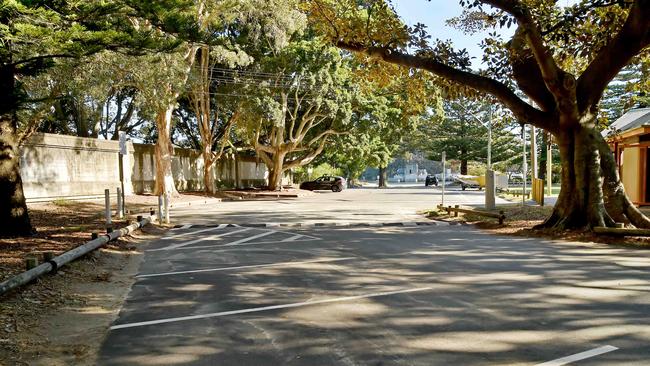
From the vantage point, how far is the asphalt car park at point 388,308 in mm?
4590

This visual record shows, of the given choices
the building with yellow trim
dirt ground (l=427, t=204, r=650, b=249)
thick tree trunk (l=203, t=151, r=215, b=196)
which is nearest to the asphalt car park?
dirt ground (l=427, t=204, r=650, b=249)

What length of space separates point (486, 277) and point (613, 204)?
7.42 meters

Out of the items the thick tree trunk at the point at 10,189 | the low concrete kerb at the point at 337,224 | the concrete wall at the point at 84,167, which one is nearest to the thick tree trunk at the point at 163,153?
the concrete wall at the point at 84,167

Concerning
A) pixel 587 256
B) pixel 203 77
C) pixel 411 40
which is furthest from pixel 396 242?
pixel 203 77

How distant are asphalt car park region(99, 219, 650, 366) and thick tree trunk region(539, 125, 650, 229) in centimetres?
226

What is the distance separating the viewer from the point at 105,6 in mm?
9594

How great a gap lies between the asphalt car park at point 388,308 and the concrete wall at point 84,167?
45.8 feet

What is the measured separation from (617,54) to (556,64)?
1.63 metres

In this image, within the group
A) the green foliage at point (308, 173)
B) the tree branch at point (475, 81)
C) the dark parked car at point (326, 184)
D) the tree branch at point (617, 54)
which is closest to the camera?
the tree branch at point (617, 54)

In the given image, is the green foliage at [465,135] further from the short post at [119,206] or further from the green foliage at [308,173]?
the short post at [119,206]

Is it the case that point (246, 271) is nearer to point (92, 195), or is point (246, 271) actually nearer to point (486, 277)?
point (486, 277)

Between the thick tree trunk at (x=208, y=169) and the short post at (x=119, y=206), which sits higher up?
the thick tree trunk at (x=208, y=169)

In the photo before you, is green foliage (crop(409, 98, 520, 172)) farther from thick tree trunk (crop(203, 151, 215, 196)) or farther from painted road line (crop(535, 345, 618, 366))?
painted road line (crop(535, 345, 618, 366))

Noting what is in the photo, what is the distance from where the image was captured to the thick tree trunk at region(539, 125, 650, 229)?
12984 mm
